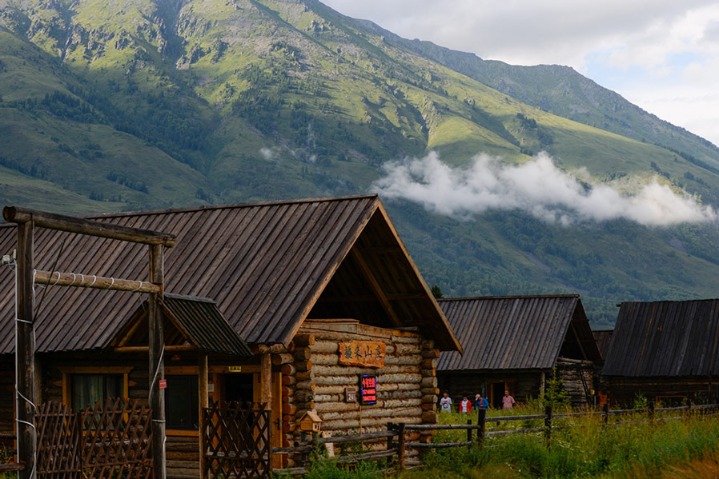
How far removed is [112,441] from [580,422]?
49.3 feet

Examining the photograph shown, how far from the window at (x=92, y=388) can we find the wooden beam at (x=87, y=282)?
29.7 ft

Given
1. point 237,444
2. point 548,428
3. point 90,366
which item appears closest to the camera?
point 237,444

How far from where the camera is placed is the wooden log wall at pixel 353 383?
25798 millimetres

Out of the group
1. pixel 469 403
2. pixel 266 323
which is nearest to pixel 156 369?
pixel 266 323

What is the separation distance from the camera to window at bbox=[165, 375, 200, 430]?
26.3 m

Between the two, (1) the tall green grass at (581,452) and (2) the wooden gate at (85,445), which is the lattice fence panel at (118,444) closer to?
(2) the wooden gate at (85,445)

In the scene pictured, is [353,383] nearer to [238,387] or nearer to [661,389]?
[238,387]

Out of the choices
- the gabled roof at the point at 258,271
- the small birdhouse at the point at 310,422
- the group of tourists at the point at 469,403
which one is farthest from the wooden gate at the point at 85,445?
the group of tourists at the point at 469,403

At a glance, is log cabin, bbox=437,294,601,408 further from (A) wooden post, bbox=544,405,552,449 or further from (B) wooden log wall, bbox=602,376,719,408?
(A) wooden post, bbox=544,405,552,449

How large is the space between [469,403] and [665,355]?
8697 mm

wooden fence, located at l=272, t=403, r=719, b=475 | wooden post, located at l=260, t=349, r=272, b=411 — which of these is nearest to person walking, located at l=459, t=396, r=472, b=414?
wooden fence, located at l=272, t=403, r=719, b=475

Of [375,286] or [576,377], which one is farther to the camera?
[576,377]

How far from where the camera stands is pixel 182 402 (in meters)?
26.5

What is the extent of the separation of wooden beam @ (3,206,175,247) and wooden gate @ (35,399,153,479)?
8.37 ft
